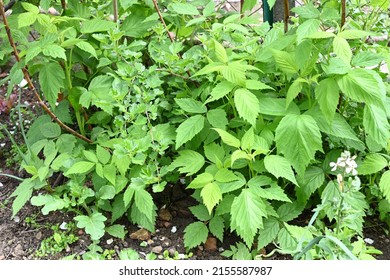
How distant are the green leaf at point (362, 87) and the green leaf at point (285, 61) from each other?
0.21 m

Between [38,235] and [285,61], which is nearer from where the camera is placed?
[285,61]

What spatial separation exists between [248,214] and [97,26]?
104cm

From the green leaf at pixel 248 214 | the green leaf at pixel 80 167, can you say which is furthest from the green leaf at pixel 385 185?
the green leaf at pixel 80 167

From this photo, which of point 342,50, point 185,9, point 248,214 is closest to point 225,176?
point 248,214

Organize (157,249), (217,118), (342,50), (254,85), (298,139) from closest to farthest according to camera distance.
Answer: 1. (342,50)
2. (298,139)
3. (254,85)
4. (217,118)
5. (157,249)

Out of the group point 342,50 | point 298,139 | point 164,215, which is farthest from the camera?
point 164,215

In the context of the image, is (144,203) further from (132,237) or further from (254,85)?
(254,85)

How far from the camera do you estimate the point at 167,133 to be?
248 cm

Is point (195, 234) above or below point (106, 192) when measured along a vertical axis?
below

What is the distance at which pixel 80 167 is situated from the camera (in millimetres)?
2369

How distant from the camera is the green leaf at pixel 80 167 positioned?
7.72 feet

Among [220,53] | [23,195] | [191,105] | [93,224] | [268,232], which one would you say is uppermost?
[220,53]

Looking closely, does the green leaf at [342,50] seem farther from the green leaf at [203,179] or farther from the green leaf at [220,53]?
the green leaf at [203,179]

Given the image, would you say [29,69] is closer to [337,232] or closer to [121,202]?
[121,202]
